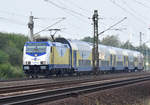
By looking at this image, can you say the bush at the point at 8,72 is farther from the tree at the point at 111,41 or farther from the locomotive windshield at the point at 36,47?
the tree at the point at 111,41

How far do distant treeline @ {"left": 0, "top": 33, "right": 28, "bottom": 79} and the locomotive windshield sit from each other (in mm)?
5456

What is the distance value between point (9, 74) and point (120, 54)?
19.3 meters

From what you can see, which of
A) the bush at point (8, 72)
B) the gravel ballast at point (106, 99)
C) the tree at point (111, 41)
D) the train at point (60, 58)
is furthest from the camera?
the tree at point (111, 41)

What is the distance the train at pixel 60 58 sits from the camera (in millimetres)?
25219

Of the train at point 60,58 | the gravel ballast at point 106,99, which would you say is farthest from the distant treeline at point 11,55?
the gravel ballast at point 106,99

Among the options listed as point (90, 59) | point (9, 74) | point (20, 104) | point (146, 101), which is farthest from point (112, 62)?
point (20, 104)

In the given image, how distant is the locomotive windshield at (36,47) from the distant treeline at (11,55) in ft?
17.9

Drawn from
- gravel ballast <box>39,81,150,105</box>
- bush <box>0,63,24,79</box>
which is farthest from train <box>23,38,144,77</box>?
gravel ballast <box>39,81,150,105</box>

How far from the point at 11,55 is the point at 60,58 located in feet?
45.0

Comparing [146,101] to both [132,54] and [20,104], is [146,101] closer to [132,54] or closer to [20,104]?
[20,104]

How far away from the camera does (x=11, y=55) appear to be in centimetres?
3841

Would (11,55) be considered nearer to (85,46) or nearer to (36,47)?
(85,46)

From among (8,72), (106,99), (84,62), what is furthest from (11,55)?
(106,99)

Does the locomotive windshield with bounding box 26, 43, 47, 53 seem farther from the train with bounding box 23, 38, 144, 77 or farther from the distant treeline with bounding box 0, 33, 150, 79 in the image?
the distant treeline with bounding box 0, 33, 150, 79
